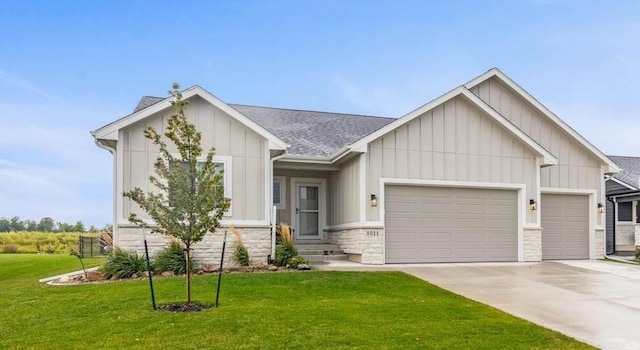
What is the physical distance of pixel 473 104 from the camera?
1414cm

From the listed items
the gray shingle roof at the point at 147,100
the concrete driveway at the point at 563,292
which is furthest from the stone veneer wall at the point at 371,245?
the gray shingle roof at the point at 147,100

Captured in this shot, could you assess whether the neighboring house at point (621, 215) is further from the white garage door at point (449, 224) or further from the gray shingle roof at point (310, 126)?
the gray shingle roof at point (310, 126)

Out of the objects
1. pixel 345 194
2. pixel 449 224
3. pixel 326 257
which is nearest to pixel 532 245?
pixel 449 224

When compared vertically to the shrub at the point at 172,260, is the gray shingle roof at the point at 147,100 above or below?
above

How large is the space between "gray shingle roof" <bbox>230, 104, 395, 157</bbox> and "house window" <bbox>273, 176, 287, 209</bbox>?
46.4 inches

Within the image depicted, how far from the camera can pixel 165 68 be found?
685 inches

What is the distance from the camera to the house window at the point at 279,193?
15.5 metres

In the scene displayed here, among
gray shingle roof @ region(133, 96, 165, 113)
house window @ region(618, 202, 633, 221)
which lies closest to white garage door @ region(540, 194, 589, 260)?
house window @ region(618, 202, 633, 221)

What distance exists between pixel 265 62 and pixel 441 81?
322 inches

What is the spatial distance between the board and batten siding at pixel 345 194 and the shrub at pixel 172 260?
4734mm

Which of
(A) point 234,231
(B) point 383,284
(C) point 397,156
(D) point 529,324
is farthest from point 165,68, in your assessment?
(D) point 529,324

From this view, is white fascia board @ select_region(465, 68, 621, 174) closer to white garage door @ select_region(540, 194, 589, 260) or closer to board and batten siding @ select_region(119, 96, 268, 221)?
white garage door @ select_region(540, 194, 589, 260)

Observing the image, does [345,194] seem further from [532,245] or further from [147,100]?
[147,100]

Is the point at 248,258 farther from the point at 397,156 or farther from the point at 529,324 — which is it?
the point at 529,324
